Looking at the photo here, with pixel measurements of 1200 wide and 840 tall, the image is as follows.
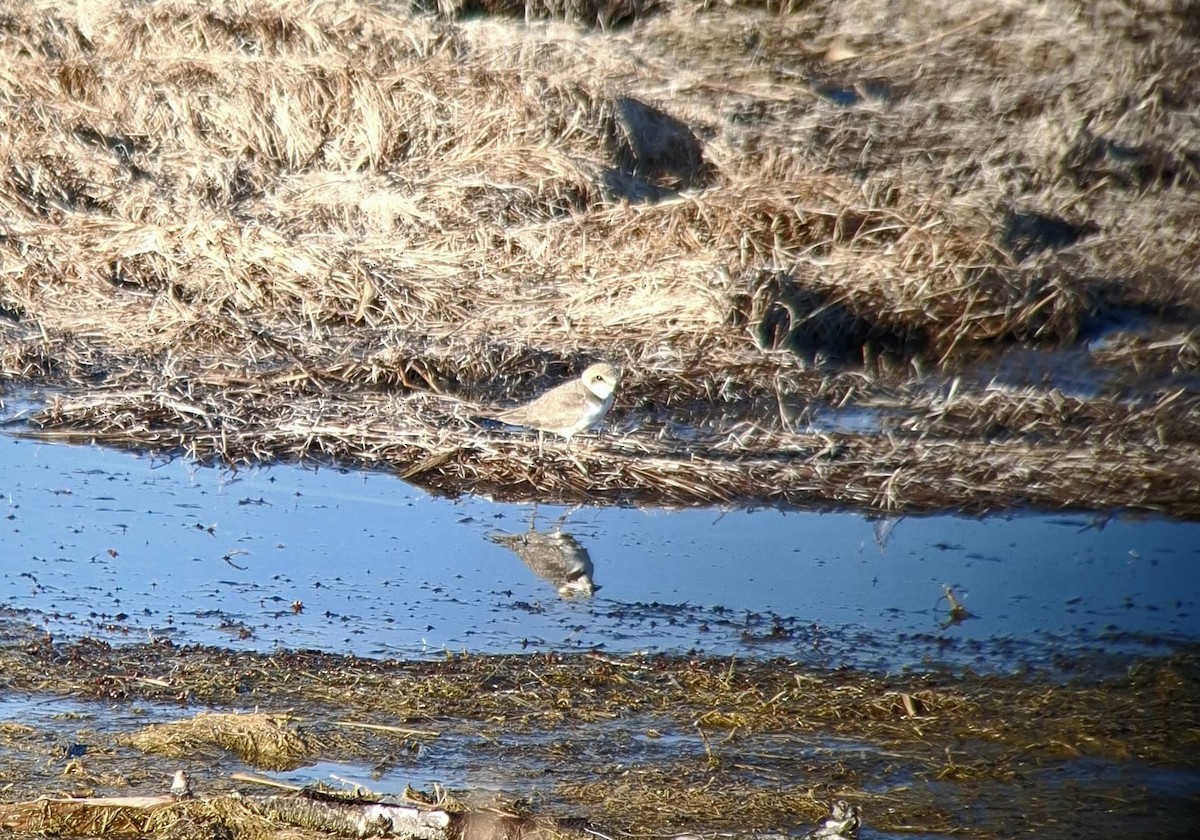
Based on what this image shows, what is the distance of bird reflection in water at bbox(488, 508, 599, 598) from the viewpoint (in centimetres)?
595

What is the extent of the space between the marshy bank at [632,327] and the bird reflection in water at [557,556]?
10.8 inches

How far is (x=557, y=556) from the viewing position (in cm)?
626

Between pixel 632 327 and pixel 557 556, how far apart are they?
126 inches

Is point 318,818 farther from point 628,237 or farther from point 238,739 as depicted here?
point 628,237

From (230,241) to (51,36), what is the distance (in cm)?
342

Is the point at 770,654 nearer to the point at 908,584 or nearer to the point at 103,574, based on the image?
the point at 908,584

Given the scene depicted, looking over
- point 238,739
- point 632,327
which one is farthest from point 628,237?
point 238,739

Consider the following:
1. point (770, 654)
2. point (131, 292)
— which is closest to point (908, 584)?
point (770, 654)

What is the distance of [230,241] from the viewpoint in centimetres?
1011

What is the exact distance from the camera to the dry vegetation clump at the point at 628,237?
761 cm

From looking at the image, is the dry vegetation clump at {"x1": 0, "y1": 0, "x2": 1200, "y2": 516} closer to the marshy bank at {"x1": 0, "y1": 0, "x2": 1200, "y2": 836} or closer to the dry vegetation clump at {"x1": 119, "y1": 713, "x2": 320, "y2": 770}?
the marshy bank at {"x1": 0, "y1": 0, "x2": 1200, "y2": 836}

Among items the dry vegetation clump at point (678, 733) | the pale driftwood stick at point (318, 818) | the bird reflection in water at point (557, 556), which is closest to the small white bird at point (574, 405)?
the bird reflection in water at point (557, 556)

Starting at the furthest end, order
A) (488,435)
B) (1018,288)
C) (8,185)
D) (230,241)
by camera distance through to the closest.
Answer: (8,185)
(230,241)
(1018,288)
(488,435)

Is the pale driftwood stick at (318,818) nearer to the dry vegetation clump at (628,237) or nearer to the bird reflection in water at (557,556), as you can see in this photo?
the bird reflection in water at (557,556)
